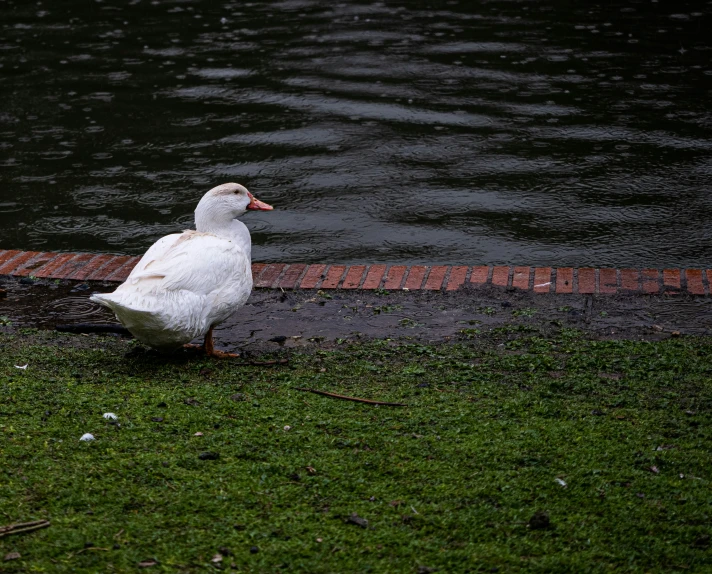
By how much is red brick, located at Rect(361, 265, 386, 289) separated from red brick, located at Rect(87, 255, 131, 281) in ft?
7.00

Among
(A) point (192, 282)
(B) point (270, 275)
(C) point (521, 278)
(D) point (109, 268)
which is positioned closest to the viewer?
(A) point (192, 282)

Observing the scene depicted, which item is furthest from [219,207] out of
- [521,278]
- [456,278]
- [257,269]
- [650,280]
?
[650,280]

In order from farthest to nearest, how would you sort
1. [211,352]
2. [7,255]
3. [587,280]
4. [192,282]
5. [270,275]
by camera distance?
1. [7,255]
2. [270,275]
3. [587,280]
4. [211,352]
5. [192,282]

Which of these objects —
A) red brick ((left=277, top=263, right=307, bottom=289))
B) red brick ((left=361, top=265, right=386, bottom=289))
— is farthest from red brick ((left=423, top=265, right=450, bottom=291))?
red brick ((left=277, top=263, right=307, bottom=289))

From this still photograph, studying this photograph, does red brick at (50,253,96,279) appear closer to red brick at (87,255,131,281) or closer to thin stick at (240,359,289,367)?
red brick at (87,255,131,281)

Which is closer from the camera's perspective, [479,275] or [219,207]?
[219,207]

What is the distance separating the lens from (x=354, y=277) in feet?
23.5

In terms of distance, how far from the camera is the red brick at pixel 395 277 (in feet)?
23.0

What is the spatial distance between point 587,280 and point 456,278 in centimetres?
103

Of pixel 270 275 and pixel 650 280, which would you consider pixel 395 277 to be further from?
pixel 650 280

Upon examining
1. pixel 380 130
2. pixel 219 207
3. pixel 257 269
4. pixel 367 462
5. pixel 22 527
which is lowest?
pixel 257 269

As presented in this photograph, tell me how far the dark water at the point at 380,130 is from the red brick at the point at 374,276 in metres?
0.52

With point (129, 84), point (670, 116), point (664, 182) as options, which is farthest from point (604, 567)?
point (129, 84)

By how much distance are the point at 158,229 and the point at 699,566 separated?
6.31 m
